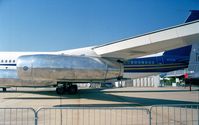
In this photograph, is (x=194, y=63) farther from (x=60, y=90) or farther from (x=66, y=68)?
(x=60, y=90)

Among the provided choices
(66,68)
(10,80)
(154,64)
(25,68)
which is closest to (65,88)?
(10,80)

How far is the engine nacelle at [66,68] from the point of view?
14945mm

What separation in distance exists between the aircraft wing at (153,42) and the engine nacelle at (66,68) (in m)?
0.73

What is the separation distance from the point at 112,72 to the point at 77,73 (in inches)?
78.7

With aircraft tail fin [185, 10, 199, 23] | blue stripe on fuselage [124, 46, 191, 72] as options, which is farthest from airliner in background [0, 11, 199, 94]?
aircraft tail fin [185, 10, 199, 23]

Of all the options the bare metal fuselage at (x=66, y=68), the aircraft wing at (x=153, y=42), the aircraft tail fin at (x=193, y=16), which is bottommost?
the bare metal fuselage at (x=66, y=68)

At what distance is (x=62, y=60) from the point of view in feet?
50.7

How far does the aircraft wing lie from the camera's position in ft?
40.2

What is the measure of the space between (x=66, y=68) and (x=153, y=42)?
203 inches

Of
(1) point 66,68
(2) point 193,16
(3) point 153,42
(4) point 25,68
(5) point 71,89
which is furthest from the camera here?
(2) point 193,16

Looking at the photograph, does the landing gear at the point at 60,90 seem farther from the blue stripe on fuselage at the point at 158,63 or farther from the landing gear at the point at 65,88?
the blue stripe on fuselage at the point at 158,63

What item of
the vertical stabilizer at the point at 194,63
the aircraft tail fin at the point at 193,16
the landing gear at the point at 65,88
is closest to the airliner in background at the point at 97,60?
the vertical stabilizer at the point at 194,63

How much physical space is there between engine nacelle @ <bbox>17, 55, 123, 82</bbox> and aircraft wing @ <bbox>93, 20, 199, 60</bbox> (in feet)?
2.39

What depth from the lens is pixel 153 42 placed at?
1309 cm
